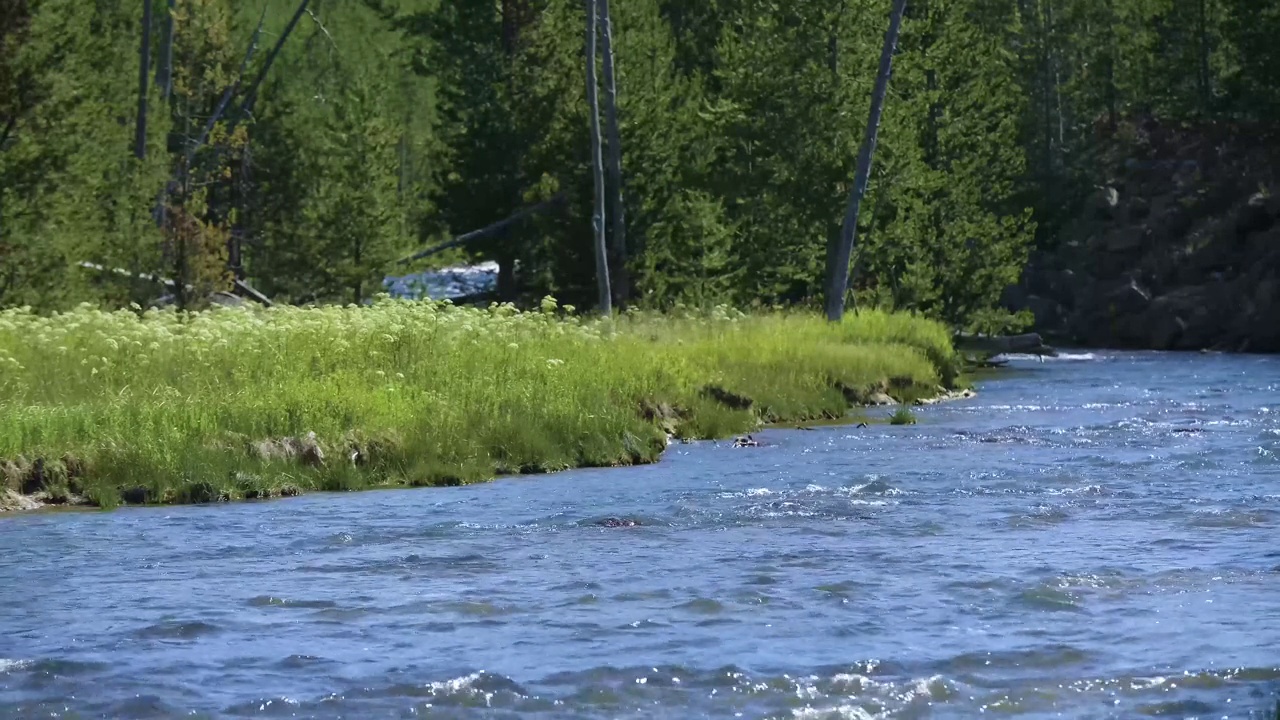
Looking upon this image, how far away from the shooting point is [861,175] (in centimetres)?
3697

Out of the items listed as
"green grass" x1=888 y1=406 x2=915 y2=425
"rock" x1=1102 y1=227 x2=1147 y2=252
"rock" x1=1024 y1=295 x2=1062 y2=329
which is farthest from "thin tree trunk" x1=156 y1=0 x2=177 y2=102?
"rock" x1=1102 y1=227 x2=1147 y2=252

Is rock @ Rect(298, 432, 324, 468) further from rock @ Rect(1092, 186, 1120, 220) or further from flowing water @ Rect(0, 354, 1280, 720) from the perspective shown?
rock @ Rect(1092, 186, 1120, 220)

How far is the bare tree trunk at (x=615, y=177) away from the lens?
1486 inches

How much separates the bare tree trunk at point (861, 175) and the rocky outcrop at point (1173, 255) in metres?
14.9

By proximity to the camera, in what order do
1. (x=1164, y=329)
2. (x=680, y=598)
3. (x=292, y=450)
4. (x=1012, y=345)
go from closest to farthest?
(x=680, y=598), (x=292, y=450), (x=1012, y=345), (x=1164, y=329)

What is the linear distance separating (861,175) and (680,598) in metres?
26.8

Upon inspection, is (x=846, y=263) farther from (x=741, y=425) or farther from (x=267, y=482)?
(x=267, y=482)

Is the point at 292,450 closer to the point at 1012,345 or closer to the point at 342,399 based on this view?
the point at 342,399

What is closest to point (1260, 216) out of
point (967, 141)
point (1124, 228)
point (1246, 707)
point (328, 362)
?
point (1124, 228)

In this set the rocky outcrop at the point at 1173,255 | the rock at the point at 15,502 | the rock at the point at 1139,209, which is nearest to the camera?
the rock at the point at 15,502

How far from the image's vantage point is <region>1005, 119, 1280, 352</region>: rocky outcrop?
49.1 metres

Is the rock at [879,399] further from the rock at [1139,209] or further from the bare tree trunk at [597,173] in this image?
the rock at [1139,209]

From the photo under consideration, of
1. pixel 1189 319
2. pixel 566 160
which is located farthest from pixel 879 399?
pixel 1189 319

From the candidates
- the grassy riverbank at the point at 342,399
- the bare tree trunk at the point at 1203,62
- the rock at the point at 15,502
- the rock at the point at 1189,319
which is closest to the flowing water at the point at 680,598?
the rock at the point at 15,502
